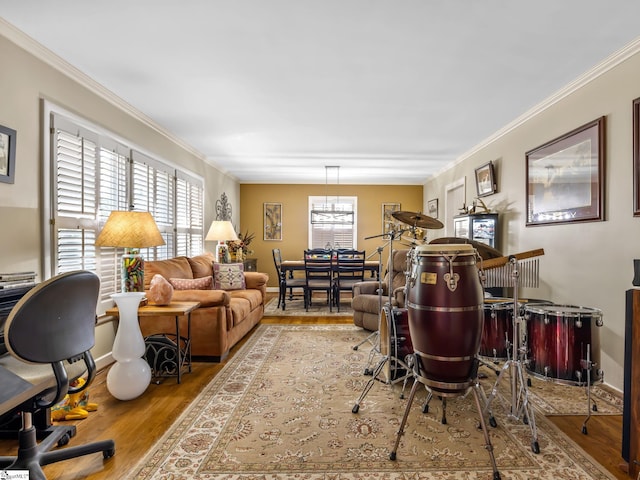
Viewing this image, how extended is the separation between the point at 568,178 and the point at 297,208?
19.4 feet

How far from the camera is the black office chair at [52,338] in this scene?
146cm

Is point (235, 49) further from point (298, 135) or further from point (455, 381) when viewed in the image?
point (455, 381)

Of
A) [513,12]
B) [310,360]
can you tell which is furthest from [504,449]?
[513,12]

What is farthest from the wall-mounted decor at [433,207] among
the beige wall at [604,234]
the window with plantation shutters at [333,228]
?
the beige wall at [604,234]

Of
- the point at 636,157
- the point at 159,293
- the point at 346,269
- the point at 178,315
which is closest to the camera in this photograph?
the point at 636,157

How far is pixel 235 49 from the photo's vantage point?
264cm

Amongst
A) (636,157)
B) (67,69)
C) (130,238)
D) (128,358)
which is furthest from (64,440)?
(636,157)

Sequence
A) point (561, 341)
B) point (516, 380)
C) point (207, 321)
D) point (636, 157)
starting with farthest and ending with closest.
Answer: point (207, 321), point (636, 157), point (516, 380), point (561, 341)

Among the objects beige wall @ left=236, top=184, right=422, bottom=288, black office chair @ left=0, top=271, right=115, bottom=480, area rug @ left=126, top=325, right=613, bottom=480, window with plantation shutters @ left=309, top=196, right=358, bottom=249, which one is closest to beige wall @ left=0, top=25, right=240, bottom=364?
black office chair @ left=0, top=271, right=115, bottom=480

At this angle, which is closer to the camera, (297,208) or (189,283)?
(189,283)

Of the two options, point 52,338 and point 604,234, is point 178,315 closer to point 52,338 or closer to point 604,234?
point 52,338

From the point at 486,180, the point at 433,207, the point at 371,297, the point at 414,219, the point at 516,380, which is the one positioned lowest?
the point at 516,380

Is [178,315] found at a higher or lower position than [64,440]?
higher

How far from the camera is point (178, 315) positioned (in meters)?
2.95
